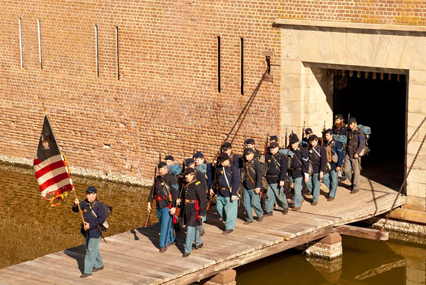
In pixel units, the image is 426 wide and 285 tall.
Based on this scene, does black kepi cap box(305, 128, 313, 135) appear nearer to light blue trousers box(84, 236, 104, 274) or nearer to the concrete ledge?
the concrete ledge

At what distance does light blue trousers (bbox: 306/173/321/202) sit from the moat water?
1177 millimetres

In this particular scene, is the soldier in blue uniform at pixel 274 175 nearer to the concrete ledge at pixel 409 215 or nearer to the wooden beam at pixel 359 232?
the wooden beam at pixel 359 232

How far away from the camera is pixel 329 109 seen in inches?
910

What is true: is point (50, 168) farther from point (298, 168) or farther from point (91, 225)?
point (298, 168)

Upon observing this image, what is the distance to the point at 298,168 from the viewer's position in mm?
20109

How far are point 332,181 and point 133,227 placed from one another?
14.0 ft

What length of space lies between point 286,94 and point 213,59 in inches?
77.8

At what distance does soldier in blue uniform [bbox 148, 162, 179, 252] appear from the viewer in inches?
695

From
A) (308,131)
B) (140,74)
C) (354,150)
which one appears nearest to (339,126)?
(354,150)

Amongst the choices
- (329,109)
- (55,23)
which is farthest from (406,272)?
(55,23)

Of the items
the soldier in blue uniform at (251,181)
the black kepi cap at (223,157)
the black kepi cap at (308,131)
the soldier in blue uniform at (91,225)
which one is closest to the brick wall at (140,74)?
the black kepi cap at (308,131)

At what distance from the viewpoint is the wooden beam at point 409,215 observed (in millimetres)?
21125

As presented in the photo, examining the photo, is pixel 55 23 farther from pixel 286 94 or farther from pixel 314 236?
pixel 314 236

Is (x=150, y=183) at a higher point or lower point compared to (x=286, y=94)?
lower
